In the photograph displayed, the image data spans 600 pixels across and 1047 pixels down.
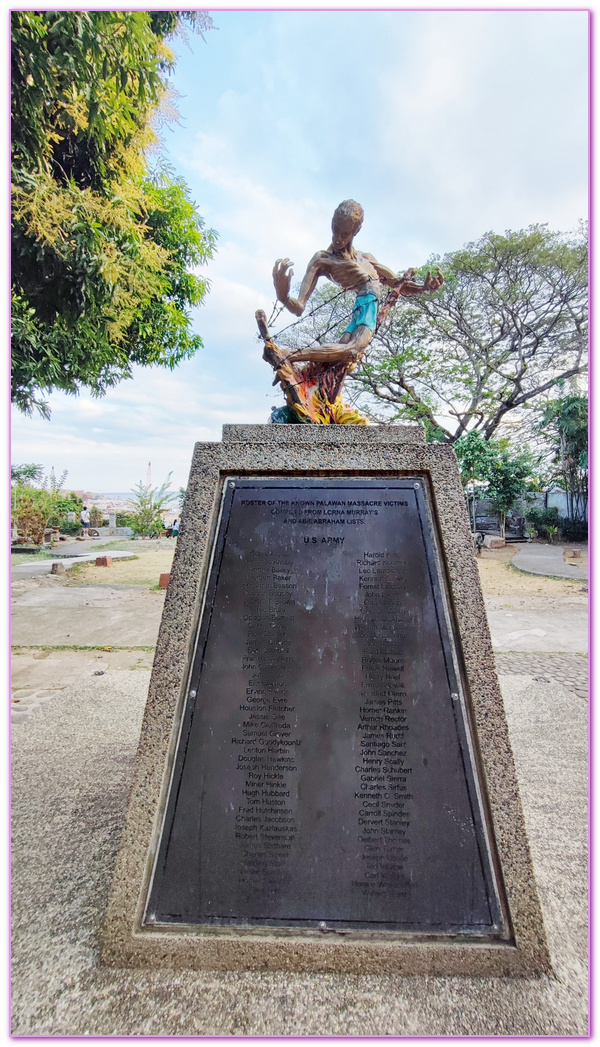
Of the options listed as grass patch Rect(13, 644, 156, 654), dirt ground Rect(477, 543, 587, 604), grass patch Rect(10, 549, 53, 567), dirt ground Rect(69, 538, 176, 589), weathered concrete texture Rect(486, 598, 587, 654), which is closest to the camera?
grass patch Rect(13, 644, 156, 654)

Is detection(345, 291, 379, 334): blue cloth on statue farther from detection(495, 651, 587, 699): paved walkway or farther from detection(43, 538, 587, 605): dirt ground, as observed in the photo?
detection(43, 538, 587, 605): dirt ground

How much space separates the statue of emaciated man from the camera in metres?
2.76

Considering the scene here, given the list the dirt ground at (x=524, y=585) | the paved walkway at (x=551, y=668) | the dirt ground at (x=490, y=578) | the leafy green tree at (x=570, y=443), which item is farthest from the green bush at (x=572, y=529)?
the paved walkway at (x=551, y=668)

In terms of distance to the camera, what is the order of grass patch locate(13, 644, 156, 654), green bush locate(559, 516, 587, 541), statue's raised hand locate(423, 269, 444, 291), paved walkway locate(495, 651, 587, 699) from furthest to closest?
green bush locate(559, 516, 587, 541) < grass patch locate(13, 644, 156, 654) < paved walkway locate(495, 651, 587, 699) < statue's raised hand locate(423, 269, 444, 291)

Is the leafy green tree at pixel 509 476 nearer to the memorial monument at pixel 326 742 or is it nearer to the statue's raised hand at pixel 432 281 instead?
the statue's raised hand at pixel 432 281

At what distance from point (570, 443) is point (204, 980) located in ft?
67.4

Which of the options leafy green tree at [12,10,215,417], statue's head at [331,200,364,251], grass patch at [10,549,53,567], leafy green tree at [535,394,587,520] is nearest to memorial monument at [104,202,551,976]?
statue's head at [331,200,364,251]

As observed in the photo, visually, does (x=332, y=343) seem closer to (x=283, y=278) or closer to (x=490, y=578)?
(x=283, y=278)

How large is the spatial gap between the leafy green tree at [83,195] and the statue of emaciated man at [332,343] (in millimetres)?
3593

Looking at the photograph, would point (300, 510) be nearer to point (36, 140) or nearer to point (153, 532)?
point (36, 140)

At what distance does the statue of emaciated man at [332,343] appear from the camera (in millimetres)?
2764

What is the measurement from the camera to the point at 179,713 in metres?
1.71

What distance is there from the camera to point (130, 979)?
145 centimetres

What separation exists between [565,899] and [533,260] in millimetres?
19284
